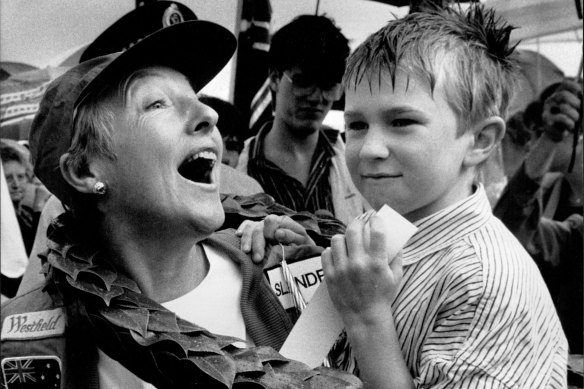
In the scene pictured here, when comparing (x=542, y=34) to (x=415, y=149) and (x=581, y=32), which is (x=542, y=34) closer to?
(x=581, y=32)

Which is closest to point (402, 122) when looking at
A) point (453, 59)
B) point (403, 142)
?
point (403, 142)

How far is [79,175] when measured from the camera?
1.78 m

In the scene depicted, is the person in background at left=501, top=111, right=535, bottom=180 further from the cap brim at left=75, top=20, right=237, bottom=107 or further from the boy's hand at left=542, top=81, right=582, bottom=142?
the cap brim at left=75, top=20, right=237, bottom=107

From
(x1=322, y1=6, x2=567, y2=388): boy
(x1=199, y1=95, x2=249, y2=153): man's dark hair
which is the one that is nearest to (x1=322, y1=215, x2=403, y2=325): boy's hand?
(x1=322, y1=6, x2=567, y2=388): boy

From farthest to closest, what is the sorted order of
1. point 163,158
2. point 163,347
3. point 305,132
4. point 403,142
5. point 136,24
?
point 305,132 < point 136,24 < point 163,158 < point 403,142 < point 163,347

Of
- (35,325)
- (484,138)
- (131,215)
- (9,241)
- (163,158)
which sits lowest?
(9,241)

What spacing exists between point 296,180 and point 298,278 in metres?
0.83

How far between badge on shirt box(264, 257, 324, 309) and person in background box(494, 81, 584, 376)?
1.50 metres

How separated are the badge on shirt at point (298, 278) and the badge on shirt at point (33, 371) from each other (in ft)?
1.72

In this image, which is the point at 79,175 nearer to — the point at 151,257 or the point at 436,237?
the point at 151,257

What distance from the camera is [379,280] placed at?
1509 millimetres

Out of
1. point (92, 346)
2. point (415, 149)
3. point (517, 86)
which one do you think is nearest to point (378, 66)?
point (415, 149)

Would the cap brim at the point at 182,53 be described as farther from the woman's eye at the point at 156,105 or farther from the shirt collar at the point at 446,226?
the shirt collar at the point at 446,226

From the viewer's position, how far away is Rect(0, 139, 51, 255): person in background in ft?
8.42
